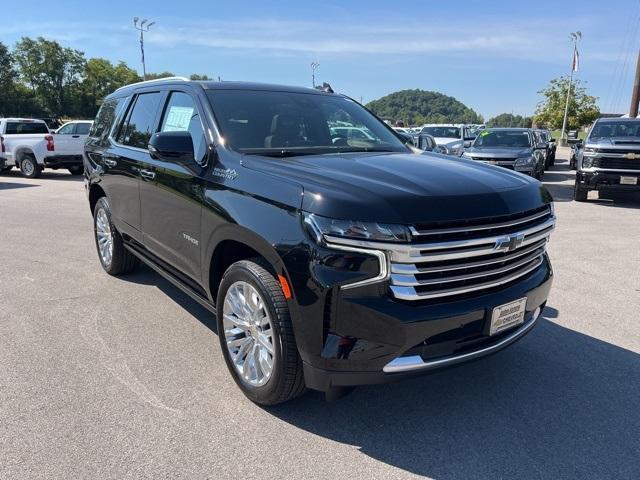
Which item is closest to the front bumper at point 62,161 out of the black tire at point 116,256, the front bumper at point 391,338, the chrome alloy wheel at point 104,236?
the chrome alloy wheel at point 104,236

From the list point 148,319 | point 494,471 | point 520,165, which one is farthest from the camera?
point 520,165

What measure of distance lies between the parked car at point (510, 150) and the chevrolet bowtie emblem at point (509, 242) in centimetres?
A: 1108

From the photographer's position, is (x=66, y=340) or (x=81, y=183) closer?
(x=66, y=340)

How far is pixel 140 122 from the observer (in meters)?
4.75

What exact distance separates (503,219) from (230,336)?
70.5 inches

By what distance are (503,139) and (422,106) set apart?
104154mm

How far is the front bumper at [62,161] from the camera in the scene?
1627 centimetres

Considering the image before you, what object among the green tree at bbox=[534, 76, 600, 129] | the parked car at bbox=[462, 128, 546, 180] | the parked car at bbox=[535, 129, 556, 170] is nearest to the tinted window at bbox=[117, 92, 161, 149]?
the parked car at bbox=[462, 128, 546, 180]

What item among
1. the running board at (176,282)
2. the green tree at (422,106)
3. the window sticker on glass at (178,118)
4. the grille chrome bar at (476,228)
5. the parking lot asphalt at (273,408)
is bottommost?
the parking lot asphalt at (273,408)

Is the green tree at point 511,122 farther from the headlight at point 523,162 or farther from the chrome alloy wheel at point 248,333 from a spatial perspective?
the chrome alloy wheel at point 248,333

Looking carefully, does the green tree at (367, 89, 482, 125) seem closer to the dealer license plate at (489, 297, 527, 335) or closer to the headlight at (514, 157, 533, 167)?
the headlight at (514, 157, 533, 167)

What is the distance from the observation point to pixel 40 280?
18.6ft

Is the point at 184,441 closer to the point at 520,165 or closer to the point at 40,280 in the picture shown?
the point at 40,280

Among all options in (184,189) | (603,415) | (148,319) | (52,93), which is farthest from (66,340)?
(52,93)
